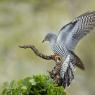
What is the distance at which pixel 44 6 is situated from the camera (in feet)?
32.1

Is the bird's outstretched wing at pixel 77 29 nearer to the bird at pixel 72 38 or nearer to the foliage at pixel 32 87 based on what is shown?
the bird at pixel 72 38

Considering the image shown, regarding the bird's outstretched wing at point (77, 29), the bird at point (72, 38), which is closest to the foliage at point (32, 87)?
the bird at point (72, 38)

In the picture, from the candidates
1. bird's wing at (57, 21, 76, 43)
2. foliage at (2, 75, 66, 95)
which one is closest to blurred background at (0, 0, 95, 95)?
bird's wing at (57, 21, 76, 43)

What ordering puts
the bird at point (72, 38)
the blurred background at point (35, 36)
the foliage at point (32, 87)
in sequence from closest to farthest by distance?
the foliage at point (32, 87) → the bird at point (72, 38) → the blurred background at point (35, 36)

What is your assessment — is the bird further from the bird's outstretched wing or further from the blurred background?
the blurred background

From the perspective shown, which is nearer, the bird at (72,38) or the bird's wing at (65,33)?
the bird at (72,38)

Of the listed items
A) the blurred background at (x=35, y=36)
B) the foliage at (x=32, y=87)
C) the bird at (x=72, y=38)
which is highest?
the blurred background at (x=35, y=36)

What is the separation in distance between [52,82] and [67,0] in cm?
587

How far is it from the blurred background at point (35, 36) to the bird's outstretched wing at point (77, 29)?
376 cm

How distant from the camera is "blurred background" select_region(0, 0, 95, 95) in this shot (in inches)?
357

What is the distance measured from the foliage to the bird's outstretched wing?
87 cm

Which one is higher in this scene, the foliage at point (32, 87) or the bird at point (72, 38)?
the bird at point (72, 38)

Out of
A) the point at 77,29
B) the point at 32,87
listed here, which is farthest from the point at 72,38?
the point at 32,87

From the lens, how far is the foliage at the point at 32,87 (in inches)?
154
